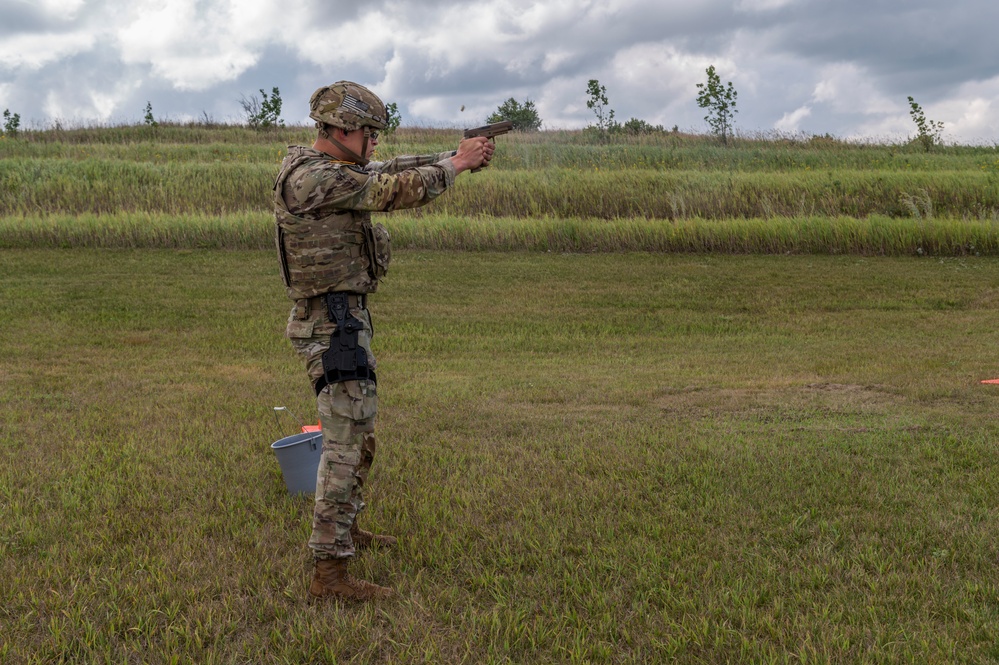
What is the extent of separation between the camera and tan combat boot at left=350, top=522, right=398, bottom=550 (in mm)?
5062

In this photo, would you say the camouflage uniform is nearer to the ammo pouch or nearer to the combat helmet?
the ammo pouch

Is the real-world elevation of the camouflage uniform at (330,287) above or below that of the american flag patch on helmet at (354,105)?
below

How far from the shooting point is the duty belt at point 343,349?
4.20 meters

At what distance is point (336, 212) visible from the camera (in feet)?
14.0

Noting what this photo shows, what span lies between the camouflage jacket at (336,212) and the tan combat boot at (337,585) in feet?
4.21

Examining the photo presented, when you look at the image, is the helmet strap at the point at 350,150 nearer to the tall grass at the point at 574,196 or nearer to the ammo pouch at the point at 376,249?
the ammo pouch at the point at 376,249

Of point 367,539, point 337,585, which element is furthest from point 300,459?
point 337,585

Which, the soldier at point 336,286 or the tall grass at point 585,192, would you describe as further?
the tall grass at point 585,192

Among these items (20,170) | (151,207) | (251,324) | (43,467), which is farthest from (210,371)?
(20,170)

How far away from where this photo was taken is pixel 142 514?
18.5 feet

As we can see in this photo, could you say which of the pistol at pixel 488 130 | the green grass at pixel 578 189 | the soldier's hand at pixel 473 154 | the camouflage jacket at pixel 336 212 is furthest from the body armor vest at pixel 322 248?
the green grass at pixel 578 189

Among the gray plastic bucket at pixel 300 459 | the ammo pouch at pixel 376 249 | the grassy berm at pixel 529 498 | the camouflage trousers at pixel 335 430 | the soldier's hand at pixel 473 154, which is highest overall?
the soldier's hand at pixel 473 154

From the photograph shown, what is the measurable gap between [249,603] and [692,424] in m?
4.59

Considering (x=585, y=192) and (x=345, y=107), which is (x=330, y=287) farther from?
(x=585, y=192)
